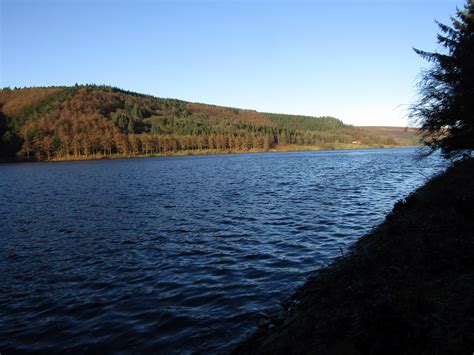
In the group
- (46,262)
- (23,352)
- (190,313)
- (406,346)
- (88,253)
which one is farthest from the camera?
(88,253)

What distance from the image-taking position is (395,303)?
682 cm

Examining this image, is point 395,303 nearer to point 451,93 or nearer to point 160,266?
point 160,266

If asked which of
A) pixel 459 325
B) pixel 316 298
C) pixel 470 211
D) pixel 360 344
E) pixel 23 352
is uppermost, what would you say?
pixel 470 211

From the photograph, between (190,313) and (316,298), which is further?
(190,313)

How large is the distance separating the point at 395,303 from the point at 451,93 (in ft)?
67.4

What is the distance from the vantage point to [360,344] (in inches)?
233

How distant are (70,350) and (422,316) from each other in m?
8.82

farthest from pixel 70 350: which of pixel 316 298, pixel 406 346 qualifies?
pixel 406 346

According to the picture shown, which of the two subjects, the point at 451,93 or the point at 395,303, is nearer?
the point at 395,303

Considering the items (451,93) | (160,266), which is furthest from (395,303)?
(451,93)

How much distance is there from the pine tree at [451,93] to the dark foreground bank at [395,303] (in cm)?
1119

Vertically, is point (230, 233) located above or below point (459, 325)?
below

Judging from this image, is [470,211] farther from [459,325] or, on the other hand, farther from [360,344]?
[360,344]

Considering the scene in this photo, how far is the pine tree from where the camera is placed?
2000 cm
